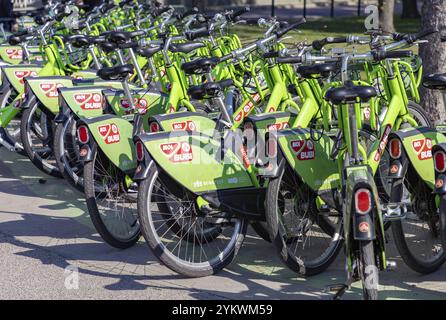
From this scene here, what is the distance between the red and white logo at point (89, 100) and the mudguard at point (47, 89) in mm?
786

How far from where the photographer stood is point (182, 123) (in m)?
6.54

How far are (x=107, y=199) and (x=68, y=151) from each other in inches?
59.4

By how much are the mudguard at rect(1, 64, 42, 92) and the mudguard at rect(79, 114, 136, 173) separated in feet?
9.08

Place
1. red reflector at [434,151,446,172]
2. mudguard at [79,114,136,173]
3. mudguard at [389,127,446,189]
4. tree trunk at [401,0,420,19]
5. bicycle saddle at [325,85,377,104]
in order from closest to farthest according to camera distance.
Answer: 1. bicycle saddle at [325,85,377,104]
2. red reflector at [434,151,446,172]
3. mudguard at [389,127,446,189]
4. mudguard at [79,114,136,173]
5. tree trunk at [401,0,420,19]

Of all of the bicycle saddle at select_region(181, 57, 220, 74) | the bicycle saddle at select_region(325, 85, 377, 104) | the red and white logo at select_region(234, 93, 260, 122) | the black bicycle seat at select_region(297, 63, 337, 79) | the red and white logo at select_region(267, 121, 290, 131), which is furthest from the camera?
the red and white logo at select_region(234, 93, 260, 122)

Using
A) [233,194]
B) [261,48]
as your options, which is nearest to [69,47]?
[261,48]

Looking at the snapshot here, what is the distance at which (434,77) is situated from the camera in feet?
18.2

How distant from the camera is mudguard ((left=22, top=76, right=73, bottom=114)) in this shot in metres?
8.41

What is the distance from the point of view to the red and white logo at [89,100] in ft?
25.3

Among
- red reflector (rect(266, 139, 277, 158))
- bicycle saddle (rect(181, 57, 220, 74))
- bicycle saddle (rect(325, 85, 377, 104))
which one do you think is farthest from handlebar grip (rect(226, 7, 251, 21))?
bicycle saddle (rect(325, 85, 377, 104))

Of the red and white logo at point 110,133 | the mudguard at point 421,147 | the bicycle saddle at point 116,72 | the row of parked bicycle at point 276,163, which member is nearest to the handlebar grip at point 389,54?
the row of parked bicycle at point 276,163

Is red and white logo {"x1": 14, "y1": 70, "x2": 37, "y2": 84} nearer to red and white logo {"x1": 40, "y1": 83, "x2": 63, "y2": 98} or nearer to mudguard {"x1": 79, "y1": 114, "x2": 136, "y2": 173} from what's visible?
red and white logo {"x1": 40, "y1": 83, "x2": 63, "y2": 98}

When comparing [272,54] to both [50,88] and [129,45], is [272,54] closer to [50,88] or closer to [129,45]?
[129,45]

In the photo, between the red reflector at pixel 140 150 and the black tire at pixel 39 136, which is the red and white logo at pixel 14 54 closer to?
the black tire at pixel 39 136
